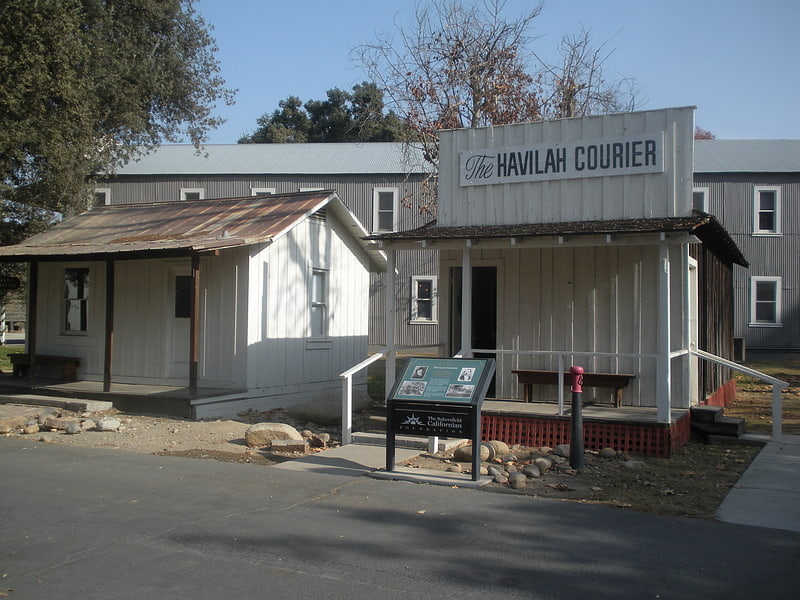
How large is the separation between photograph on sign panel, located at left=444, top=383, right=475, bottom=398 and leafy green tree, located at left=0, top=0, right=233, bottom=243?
1324 cm

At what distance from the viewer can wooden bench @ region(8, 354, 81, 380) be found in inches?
655

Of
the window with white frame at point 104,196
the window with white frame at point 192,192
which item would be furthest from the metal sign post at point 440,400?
the window with white frame at point 104,196

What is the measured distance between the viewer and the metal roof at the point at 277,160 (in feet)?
109

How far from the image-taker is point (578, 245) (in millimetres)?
10758

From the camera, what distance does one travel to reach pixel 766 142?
32.4 metres

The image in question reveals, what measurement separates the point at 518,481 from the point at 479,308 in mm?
5330

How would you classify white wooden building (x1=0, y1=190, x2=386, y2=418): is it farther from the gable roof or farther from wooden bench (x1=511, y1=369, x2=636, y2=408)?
wooden bench (x1=511, y1=369, x2=636, y2=408)

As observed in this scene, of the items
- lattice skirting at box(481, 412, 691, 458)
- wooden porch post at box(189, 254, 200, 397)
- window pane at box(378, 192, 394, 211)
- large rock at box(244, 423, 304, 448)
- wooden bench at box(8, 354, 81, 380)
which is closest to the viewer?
lattice skirting at box(481, 412, 691, 458)

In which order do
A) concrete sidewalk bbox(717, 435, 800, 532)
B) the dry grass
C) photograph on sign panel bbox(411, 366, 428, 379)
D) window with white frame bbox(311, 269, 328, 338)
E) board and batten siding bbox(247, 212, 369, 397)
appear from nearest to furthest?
concrete sidewalk bbox(717, 435, 800, 532), photograph on sign panel bbox(411, 366, 428, 379), the dry grass, board and batten siding bbox(247, 212, 369, 397), window with white frame bbox(311, 269, 328, 338)

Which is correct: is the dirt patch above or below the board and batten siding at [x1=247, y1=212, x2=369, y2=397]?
below

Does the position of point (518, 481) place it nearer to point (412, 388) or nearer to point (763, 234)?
point (412, 388)

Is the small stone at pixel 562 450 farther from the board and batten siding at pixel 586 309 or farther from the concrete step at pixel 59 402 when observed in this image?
the concrete step at pixel 59 402

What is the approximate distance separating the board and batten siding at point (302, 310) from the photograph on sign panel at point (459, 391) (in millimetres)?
6566

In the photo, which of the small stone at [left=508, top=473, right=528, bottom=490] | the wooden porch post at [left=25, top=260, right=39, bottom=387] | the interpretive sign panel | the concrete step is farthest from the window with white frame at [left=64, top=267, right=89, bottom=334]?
the small stone at [left=508, top=473, right=528, bottom=490]
